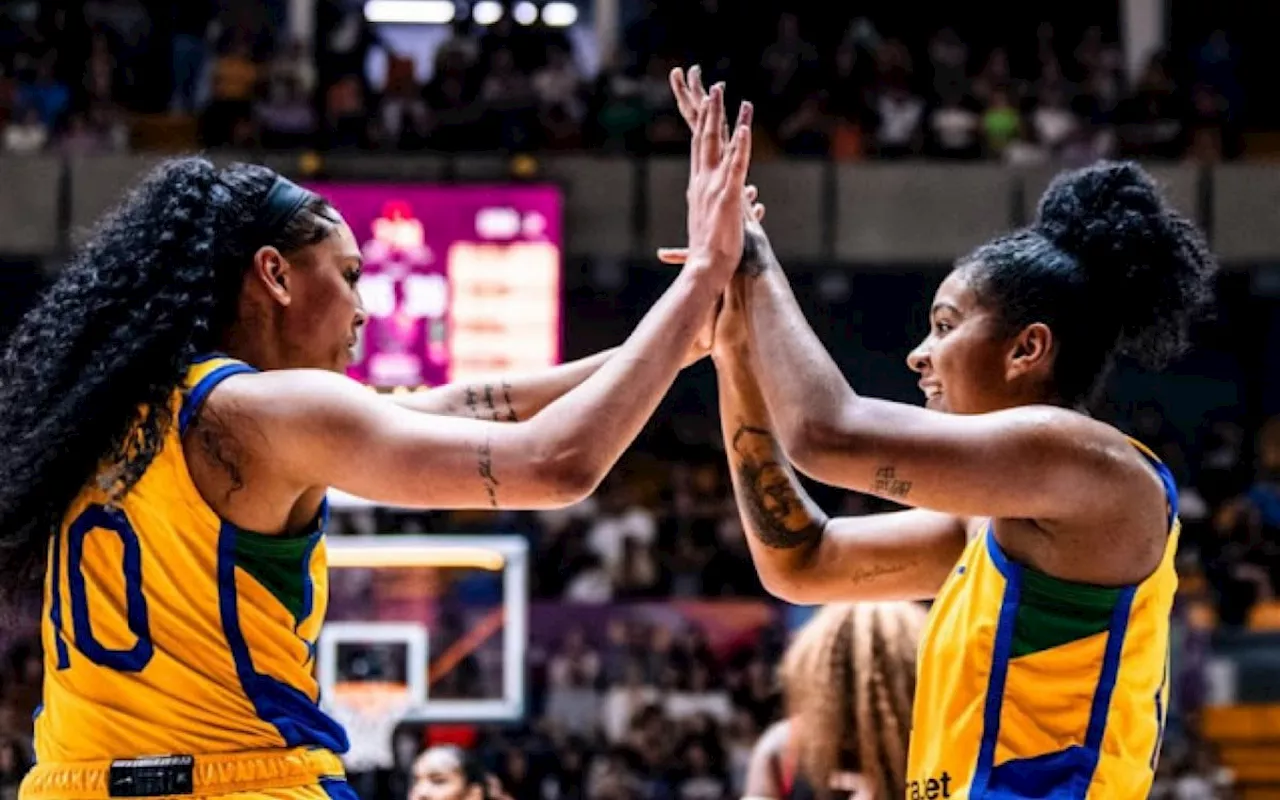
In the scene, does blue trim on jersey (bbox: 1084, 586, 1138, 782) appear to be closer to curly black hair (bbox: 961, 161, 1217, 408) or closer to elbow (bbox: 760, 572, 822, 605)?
curly black hair (bbox: 961, 161, 1217, 408)

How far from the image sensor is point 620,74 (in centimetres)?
1731

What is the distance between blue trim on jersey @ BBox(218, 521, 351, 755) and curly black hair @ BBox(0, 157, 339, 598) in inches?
8.0

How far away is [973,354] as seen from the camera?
12.6 feet

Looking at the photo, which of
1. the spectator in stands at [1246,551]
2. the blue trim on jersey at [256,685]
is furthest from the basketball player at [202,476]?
the spectator in stands at [1246,551]

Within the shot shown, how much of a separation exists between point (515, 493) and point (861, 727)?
189 cm

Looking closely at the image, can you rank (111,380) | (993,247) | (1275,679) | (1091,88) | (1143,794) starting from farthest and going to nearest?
(1091,88), (1275,679), (993,247), (1143,794), (111,380)

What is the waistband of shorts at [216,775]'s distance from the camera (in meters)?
3.17

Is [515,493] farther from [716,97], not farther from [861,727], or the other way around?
[861,727]

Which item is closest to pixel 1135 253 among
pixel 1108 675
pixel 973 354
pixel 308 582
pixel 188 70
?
pixel 973 354

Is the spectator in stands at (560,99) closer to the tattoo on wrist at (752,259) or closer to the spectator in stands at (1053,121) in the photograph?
the spectator in stands at (1053,121)

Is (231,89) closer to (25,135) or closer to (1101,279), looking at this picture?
(25,135)

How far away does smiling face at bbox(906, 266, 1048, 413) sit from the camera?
379cm

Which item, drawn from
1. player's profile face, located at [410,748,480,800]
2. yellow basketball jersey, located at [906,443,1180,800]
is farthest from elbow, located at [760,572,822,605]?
player's profile face, located at [410,748,480,800]

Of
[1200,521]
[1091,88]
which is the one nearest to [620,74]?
[1091,88]
